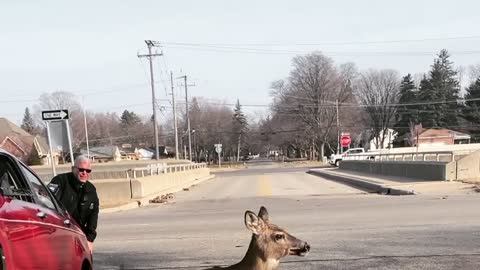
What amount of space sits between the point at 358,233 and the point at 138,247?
4290 mm

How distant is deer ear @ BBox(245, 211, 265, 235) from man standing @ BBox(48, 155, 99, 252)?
2516mm

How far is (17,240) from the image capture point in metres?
3.17

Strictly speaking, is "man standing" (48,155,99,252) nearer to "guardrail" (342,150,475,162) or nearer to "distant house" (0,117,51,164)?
"guardrail" (342,150,475,162)

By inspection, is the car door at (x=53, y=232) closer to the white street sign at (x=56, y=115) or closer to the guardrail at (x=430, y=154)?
the white street sign at (x=56, y=115)

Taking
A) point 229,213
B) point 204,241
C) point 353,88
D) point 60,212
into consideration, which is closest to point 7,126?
point 353,88

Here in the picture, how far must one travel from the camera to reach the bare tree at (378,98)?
11894 centimetres

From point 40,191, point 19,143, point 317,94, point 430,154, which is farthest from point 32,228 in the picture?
point 317,94

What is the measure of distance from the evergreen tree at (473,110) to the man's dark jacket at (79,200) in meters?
117

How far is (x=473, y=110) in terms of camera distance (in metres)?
118

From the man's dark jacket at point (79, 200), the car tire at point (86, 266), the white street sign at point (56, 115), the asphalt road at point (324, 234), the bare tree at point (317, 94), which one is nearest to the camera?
the car tire at point (86, 266)

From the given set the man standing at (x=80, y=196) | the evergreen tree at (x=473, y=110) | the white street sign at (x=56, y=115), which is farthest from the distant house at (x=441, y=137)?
the man standing at (x=80, y=196)

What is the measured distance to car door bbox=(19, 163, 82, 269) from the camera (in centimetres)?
→ 382

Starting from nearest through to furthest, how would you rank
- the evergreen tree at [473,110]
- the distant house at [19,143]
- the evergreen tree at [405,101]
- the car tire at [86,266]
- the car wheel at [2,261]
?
the car wheel at [2,261] → the car tire at [86,266] → the distant house at [19,143] → the evergreen tree at [473,110] → the evergreen tree at [405,101]

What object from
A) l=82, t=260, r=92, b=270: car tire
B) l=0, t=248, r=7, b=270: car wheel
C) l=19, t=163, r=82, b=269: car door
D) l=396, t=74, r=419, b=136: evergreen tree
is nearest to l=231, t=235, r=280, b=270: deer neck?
l=19, t=163, r=82, b=269: car door
